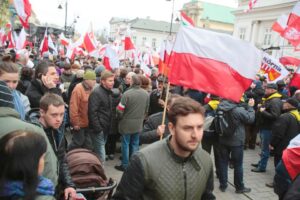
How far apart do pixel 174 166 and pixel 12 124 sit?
3.97 ft

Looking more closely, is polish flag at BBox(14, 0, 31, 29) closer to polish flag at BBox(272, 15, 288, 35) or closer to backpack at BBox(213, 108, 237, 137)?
backpack at BBox(213, 108, 237, 137)

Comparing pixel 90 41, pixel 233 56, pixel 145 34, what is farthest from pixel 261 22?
pixel 145 34

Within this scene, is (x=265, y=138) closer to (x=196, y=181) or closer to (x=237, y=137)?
(x=237, y=137)

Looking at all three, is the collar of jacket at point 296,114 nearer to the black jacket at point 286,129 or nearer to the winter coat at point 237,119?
the black jacket at point 286,129

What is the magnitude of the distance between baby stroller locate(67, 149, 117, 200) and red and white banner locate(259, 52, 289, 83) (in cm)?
717

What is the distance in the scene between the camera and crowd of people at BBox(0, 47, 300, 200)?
65.9 inches

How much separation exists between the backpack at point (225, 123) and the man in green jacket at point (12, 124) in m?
3.50

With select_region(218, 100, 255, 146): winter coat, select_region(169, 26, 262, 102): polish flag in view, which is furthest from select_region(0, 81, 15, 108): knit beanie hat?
select_region(218, 100, 255, 146): winter coat

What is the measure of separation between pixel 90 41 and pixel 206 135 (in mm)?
8081

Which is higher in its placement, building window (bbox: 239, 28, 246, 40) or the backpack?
building window (bbox: 239, 28, 246, 40)

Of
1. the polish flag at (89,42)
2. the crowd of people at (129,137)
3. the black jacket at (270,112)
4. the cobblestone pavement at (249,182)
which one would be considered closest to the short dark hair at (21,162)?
the crowd of people at (129,137)

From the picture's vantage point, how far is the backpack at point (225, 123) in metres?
5.23

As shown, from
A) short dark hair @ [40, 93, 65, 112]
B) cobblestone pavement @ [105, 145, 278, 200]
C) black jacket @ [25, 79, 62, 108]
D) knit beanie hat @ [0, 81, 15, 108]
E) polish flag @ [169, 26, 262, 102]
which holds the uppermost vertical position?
polish flag @ [169, 26, 262, 102]

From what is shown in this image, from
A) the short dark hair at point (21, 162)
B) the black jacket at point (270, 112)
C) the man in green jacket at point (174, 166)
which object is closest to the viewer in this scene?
the short dark hair at point (21, 162)
